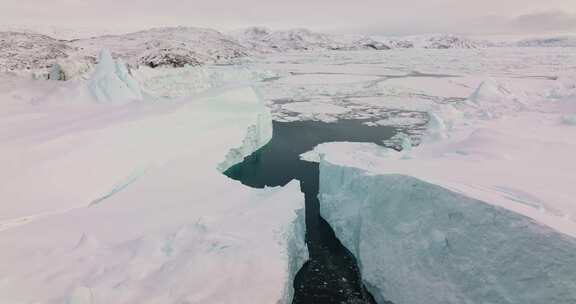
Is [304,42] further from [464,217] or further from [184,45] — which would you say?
[464,217]

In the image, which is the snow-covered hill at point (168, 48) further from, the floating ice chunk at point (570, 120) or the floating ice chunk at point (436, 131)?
the floating ice chunk at point (570, 120)

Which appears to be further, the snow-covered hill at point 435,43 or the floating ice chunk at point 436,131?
the snow-covered hill at point 435,43

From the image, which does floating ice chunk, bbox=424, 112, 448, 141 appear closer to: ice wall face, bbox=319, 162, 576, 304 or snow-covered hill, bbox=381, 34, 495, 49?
ice wall face, bbox=319, 162, 576, 304

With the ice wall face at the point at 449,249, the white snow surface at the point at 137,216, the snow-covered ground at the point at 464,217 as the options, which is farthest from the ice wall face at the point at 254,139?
the ice wall face at the point at 449,249

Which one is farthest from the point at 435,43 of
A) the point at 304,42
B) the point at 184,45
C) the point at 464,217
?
the point at 464,217

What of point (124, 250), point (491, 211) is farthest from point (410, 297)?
point (124, 250)

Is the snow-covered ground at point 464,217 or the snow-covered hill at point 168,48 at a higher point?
the snow-covered hill at point 168,48

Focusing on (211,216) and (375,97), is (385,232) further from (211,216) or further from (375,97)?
(375,97)
